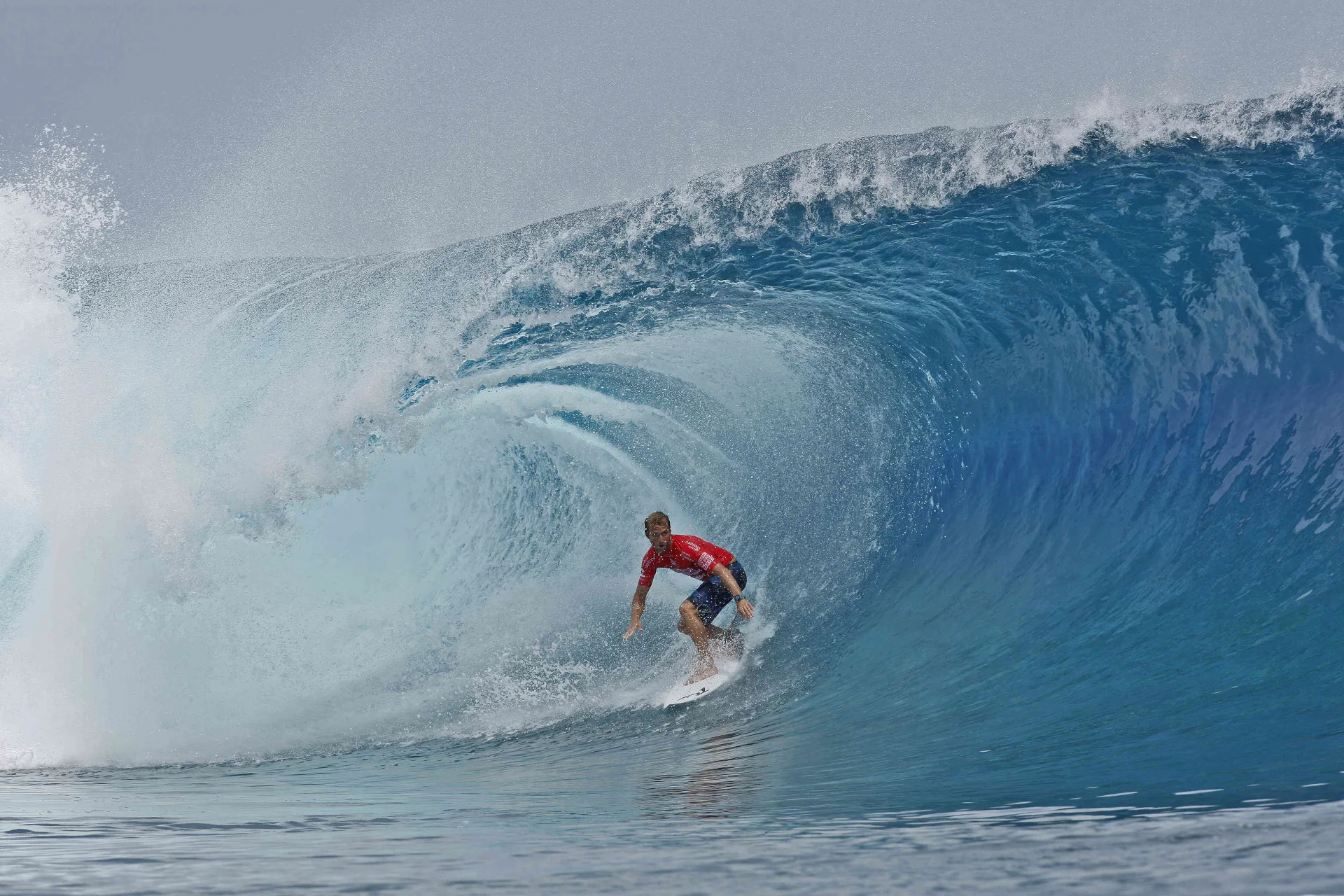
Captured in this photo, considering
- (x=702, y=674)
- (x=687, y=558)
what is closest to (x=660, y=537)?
(x=687, y=558)

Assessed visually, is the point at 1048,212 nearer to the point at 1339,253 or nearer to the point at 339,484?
the point at 1339,253

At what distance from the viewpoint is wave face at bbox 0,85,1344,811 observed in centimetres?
688

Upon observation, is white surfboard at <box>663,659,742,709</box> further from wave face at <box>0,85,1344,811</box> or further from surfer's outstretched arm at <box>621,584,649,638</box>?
surfer's outstretched arm at <box>621,584,649,638</box>

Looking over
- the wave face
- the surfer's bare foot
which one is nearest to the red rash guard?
the surfer's bare foot

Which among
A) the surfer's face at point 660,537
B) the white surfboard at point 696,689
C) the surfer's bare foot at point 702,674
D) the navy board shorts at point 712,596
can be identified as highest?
the surfer's face at point 660,537

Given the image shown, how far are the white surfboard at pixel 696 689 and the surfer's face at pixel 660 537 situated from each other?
969 millimetres

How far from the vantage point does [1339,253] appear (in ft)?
31.2

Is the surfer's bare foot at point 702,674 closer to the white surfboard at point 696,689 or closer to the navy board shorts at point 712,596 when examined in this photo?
the white surfboard at point 696,689

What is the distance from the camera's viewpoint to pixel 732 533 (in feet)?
32.0

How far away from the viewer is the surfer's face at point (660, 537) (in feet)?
23.7

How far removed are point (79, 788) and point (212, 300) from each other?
8.32m

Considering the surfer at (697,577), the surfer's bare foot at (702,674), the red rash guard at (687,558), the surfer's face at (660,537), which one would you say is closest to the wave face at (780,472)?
the surfer's bare foot at (702,674)

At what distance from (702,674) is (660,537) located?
1.08 meters

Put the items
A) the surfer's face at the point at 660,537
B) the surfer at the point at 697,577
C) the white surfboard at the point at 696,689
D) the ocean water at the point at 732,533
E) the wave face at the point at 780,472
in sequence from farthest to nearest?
the white surfboard at the point at 696,689
the surfer at the point at 697,577
the surfer's face at the point at 660,537
the wave face at the point at 780,472
the ocean water at the point at 732,533
